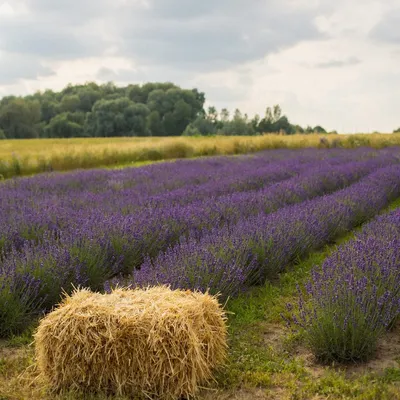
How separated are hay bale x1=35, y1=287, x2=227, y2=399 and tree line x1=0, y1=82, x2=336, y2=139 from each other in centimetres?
4492

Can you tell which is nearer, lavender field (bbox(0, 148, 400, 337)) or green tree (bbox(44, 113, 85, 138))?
lavender field (bbox(0, 148, 400, 337))

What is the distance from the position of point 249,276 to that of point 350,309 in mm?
1784

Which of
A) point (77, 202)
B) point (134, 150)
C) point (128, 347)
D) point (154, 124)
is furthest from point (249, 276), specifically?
point (154, 124)

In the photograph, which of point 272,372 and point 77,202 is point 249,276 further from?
point 77,202

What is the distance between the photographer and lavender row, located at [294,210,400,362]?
345cm

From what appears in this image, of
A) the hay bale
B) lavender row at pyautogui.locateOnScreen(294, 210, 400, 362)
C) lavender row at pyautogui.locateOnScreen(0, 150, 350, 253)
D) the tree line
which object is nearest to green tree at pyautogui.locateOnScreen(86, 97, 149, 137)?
the tree line

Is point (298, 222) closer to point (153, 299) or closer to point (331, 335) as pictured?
point (331, 335)

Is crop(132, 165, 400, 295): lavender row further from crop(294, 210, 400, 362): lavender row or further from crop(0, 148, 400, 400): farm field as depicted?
crop(294, 210, 400, 362): lavender row

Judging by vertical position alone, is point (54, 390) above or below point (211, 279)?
below

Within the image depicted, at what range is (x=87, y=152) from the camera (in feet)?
63.1

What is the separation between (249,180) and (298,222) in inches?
179

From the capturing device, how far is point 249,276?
201 inches

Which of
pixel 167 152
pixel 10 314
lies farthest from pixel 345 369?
pixel 167 152

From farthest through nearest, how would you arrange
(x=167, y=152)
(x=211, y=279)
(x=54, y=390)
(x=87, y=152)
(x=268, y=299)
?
(x=167, y=152) → (x=87, y=152) → (x=268, y=299) → (x=211, y=279) → (x=54, y=390)
